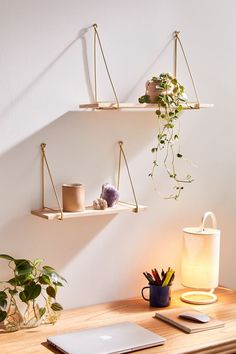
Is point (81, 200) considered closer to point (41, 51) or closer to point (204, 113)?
point (41, 51)

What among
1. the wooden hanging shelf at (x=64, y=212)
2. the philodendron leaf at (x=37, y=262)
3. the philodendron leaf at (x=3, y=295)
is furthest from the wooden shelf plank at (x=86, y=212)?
the philodendron leaf at (x=3, y=295)

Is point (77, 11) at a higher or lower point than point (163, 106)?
higher

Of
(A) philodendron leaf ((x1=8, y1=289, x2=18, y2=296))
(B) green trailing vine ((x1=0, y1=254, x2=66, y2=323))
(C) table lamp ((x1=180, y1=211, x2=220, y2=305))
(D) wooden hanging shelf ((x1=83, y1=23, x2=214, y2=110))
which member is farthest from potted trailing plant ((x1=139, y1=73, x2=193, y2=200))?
(A) philodendron leaf ((x1=8, y1=289, x2=18, y2=296))

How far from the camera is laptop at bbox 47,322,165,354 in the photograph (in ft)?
5.71

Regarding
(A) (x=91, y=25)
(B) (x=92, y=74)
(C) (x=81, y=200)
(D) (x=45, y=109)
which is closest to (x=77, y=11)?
(A) (x=91, y=25)

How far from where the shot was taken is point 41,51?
2.01 m

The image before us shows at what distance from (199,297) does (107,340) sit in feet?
1.93

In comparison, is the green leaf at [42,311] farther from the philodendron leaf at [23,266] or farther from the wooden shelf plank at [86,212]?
the wooden shelf plank at [86,212]

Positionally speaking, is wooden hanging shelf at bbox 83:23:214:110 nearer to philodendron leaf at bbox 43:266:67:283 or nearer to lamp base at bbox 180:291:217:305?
philodendron leaf at bbox 43:266:67:283

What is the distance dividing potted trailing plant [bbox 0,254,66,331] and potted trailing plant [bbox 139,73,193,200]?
1.95ft

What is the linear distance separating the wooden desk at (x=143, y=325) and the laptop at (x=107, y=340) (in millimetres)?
26

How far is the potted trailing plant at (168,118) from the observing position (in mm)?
2090

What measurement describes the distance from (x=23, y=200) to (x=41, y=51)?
495mm

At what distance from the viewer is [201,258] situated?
7.33 feet
